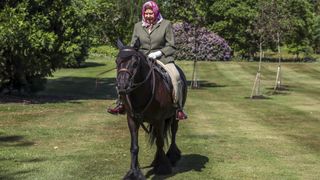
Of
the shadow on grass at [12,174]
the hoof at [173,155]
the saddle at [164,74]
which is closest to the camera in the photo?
the saddle at [164,74]

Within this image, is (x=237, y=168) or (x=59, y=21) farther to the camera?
(x=59, y=21)

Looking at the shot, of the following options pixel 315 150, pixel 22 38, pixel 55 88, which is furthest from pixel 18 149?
pixel 55 88

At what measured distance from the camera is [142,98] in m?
8.56

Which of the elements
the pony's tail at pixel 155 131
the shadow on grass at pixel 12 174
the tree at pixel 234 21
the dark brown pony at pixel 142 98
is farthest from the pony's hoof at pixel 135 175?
the tree at pixel 234 21

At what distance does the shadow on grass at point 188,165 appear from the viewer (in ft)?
32.2

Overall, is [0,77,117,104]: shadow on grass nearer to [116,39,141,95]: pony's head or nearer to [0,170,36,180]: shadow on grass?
[0,170,36,180]: shadow on grass

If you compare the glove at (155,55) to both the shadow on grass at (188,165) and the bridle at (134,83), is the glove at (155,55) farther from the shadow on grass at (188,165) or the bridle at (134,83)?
the shadow on grass at (188,165)

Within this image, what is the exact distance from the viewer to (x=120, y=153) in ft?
38.4

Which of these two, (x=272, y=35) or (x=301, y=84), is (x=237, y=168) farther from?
(x=301, y=84)

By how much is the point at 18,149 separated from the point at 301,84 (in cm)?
2860

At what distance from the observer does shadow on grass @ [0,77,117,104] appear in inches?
899

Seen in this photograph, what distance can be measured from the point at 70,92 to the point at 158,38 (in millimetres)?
19581

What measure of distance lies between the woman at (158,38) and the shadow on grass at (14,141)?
460 cm

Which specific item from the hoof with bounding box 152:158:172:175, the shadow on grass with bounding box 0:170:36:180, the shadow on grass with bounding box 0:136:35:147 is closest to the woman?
the hoof with bounding box 152:158:172:175
